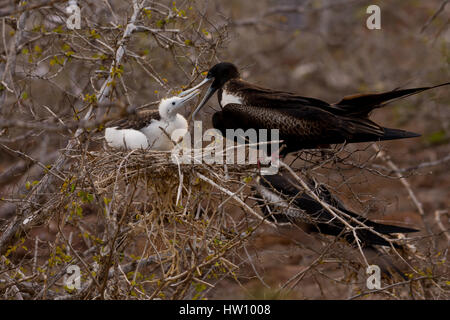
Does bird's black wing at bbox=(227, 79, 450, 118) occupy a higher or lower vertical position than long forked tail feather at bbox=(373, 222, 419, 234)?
higher

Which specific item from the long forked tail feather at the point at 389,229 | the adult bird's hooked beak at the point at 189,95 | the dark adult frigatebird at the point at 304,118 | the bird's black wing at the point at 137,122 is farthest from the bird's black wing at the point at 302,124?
the long forked tail feather at the point at 389,229

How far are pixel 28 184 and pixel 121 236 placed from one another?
0.69 m

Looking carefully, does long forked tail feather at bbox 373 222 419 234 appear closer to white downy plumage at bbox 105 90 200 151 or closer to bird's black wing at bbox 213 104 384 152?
bird's black wing at bbox 213 104 384 152

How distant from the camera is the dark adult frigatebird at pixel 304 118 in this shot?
4551mm

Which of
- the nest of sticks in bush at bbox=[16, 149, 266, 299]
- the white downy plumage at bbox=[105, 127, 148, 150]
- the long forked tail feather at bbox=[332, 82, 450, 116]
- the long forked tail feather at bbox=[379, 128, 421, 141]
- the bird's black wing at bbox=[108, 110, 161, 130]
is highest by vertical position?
the long forked tail feather at bbox=[332, 82, 450, 116]

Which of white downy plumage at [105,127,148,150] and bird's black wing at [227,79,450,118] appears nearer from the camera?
white downy plumage at [105,127,148,150]

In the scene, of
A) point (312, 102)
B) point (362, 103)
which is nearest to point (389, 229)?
point (362, 103)

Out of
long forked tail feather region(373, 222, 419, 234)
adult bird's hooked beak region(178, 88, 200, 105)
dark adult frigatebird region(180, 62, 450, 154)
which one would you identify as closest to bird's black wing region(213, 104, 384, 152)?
dark adult frigatebird region(180, 62, 450, 154)

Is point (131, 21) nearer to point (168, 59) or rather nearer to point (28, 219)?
point (28, 219)

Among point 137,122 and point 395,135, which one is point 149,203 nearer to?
point 137,122

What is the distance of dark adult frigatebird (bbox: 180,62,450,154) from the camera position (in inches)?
179

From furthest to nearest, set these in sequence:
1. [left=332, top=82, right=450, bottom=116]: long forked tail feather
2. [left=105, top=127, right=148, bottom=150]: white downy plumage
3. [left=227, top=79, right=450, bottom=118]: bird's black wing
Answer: [left=227, top=79, right=450, bottom=118]: bird's black wing, [left=332, top=82, right=450, bottom=116]: long forked tail feather, [left=105, top=127, right=148, bottom=150]: white downy plumage

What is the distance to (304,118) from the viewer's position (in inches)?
182

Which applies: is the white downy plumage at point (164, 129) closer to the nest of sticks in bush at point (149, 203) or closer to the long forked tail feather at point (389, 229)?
the nest of sticks in bush at point (149, 203)
